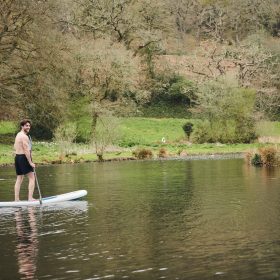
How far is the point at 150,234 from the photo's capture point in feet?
38.5

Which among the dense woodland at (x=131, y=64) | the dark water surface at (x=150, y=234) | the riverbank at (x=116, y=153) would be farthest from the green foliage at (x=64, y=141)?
the dark water surface at (x=150, y=234)

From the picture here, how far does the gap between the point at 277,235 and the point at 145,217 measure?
356 cm

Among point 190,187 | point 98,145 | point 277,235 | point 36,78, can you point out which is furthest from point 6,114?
point 277,235

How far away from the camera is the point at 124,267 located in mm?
9141

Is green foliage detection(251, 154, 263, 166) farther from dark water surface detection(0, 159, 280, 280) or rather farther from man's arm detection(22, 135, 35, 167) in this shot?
man's arm detection(22, 135, 35, 167)

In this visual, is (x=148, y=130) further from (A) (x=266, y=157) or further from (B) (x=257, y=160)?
(A) (x=266, y=157)

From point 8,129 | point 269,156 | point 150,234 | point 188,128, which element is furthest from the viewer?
point 8,129

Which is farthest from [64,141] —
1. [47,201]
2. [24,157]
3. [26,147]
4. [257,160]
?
[47,201]

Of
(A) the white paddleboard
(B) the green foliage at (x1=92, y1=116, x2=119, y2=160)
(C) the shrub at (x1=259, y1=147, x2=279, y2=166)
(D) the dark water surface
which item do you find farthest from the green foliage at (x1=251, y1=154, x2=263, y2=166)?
(A) the white paddleboard

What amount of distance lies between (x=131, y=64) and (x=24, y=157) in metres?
36.7

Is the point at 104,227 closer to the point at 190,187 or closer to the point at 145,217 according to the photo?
the point at 145,217

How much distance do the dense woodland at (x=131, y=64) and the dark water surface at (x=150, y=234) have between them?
24.1 m

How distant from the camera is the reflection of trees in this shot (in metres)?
9.17

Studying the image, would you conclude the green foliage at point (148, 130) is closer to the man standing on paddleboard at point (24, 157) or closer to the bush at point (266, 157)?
the bush at point (266, 157)
